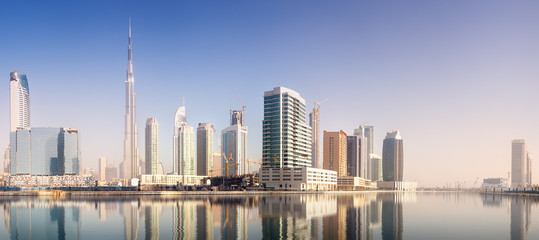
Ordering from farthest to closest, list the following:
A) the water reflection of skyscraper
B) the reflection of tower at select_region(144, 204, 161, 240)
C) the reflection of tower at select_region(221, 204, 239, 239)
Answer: the water reflection of skyscraper < the reflection of tower at select_region(144, 204, 161, 240) < the reflection of tower at select_region(221, 204, 239, 239)

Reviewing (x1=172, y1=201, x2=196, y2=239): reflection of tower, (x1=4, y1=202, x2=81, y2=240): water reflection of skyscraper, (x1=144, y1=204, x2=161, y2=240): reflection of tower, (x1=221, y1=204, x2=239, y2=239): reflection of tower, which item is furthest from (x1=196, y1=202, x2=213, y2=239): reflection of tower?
(x1=4, y1=202, x2=81, y2=240): water reflection of skyscraper

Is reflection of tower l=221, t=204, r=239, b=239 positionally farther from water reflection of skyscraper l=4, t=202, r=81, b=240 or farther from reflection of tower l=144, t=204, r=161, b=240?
water reflection of skyscraper l=4, t=202, r=81, b=240

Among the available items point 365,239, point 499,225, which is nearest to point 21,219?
point 365,239

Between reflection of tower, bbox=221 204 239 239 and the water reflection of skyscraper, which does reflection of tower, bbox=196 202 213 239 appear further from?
the water reflection of skyscraper

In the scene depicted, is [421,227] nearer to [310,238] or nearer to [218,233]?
[310,238]

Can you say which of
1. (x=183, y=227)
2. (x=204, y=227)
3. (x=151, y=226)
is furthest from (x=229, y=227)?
(x=151, y=226)

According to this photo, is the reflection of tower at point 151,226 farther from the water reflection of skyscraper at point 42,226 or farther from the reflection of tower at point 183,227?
the water reflection of skyscraper at point 42,226

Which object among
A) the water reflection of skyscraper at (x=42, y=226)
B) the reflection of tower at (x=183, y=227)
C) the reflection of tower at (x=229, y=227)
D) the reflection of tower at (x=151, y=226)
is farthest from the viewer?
the water reflection of skyscraper at (x=42, y=226)

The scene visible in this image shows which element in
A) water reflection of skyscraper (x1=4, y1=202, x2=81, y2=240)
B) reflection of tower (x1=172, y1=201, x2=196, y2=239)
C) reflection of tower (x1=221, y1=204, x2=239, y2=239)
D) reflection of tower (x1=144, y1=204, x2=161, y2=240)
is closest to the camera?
reflection of tower (x1=172, y1=201, x2=196, y2=239)

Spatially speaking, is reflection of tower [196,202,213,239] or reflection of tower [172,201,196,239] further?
reflection of tower [172,201,196,239]

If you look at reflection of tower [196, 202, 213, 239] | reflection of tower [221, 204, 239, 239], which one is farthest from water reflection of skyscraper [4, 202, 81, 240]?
reflection of tower [221, 204, 239, 239]

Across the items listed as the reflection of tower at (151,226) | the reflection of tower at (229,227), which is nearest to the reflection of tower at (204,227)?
the reflection of tower at (229,227)

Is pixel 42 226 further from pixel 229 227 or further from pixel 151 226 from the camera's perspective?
pixel 229 227

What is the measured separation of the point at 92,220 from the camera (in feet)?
295
